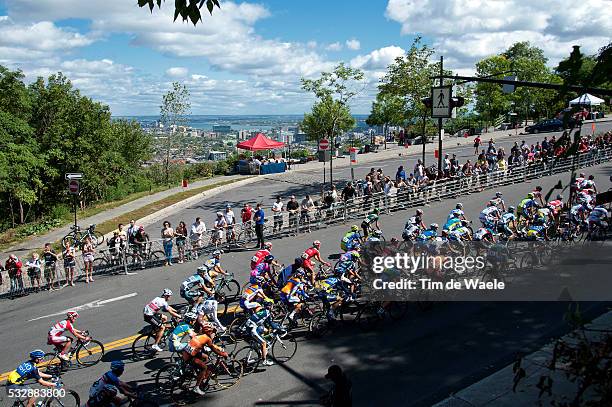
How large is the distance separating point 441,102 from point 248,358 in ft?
54.1

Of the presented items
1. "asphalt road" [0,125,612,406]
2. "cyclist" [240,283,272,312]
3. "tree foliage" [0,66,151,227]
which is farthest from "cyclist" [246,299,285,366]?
"tree foliage" [0,66,151,227]

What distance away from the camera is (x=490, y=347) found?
11.1 metres

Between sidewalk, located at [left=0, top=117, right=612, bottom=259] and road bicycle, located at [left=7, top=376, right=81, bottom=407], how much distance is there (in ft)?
47.6

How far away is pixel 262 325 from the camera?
11031mm

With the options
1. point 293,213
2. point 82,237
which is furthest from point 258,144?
point 82,237

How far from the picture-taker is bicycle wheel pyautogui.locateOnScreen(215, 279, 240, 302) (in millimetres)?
14582

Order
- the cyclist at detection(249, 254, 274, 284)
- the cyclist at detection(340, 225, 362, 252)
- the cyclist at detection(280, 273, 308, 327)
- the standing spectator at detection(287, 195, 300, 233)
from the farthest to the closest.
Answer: the standing spectator at detection(287, 195, 300, 233), the cyclist at detection(340, 225, 362, 252), the cyclist at detection(249, 254, 274, 284), the cyclist at detection(280, 273, 308, 327)

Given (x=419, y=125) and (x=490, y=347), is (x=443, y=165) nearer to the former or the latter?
(x=419, y=125)

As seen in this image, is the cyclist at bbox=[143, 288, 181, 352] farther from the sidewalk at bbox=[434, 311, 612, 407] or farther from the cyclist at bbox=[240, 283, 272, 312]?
the sidewalk at bbox=[434, 311, 612, 407]

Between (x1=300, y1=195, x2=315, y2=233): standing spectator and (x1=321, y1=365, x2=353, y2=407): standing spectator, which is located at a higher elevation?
(x1=300, y1=195, x2=315, y2=233): standing spectator

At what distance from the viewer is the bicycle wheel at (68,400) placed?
383 inches

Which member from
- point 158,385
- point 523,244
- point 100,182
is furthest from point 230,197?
point 158,385

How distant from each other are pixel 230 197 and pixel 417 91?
13478mm

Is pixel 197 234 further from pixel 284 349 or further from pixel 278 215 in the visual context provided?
pixel 284 349
